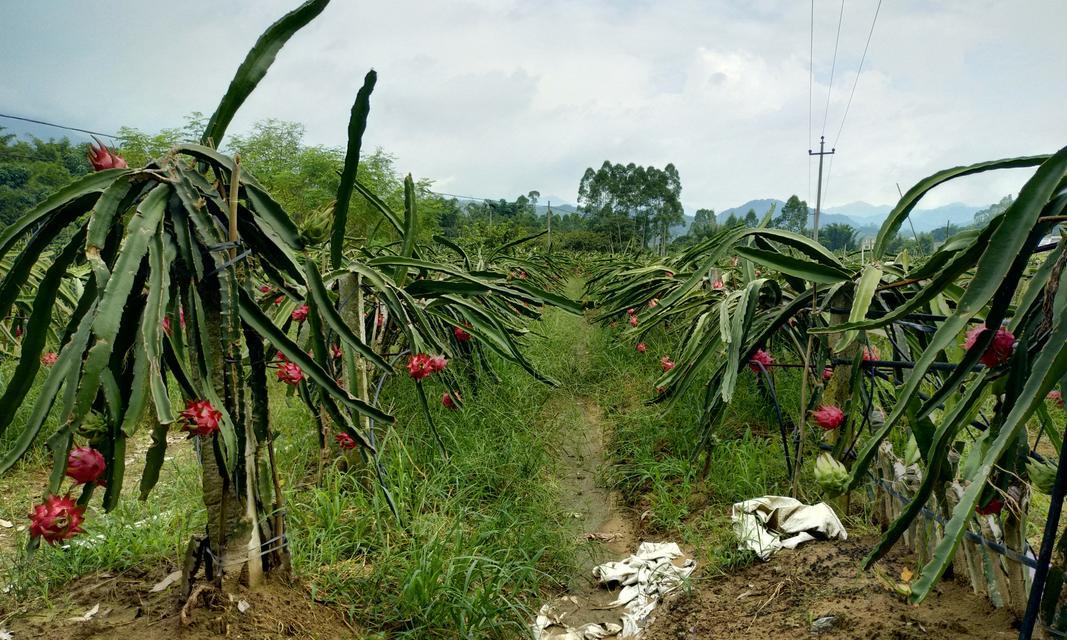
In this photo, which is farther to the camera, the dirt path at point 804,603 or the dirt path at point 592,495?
the dirt path at point 592,495

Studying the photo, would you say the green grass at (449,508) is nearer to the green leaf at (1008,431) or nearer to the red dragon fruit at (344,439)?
the red dragon fruit at (344,439)

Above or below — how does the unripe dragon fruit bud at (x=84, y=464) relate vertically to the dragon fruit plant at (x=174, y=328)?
below

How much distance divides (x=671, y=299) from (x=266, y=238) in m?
1.74

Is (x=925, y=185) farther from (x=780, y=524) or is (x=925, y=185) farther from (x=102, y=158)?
(x=102, y=158)

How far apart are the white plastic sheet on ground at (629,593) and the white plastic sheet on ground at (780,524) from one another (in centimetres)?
25

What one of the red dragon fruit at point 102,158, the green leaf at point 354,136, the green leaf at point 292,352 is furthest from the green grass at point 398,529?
the green leaf at point 354,136

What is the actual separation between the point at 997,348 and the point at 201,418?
4.80 feet

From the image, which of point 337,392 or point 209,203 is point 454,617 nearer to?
point 337,392

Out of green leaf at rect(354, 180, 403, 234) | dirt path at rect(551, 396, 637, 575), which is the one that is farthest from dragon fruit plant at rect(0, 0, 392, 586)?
dirt path at rect(551, 396, 637, 575)

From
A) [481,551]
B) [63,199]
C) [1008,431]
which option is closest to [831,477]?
[1008,431]

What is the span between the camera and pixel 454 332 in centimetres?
356

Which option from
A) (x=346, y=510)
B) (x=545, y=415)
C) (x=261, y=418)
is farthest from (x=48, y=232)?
(x=545, y=415)

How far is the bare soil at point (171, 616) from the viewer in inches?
56.1

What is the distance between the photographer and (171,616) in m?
1.48
